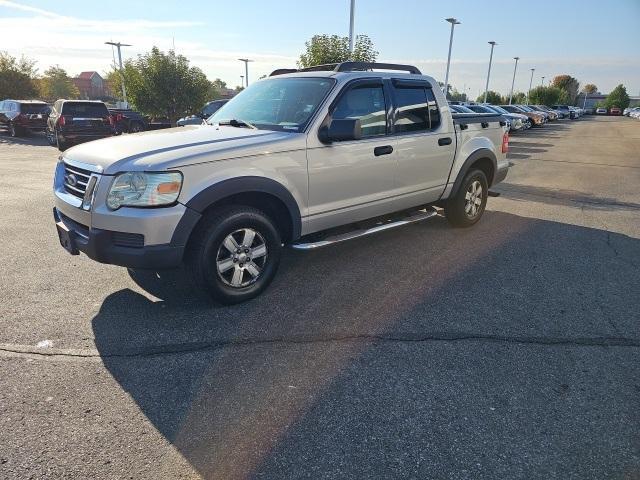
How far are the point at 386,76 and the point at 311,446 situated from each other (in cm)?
373

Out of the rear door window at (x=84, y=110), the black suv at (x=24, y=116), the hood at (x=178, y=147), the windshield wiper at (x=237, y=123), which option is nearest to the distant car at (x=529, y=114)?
the rear door window at (x=84, y=110)

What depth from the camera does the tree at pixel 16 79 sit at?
105 ft

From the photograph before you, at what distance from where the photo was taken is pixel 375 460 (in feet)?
7.32

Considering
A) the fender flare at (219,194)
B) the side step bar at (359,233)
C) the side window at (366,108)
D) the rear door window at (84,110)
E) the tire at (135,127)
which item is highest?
the side window at (366,108)

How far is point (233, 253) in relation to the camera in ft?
12.3

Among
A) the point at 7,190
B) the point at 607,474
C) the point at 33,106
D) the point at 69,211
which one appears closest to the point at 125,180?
the point at 69,211

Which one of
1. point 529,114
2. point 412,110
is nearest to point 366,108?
point 412,110

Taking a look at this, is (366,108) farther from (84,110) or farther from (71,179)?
(84,110)

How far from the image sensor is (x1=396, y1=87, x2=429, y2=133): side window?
4.82 meters

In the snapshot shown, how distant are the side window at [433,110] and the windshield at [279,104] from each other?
147cm

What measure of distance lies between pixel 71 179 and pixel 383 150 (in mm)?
2810

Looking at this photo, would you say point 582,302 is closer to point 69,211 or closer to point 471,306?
point 471,306

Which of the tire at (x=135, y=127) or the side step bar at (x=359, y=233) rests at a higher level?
the side step bar at (x=359, y=233)

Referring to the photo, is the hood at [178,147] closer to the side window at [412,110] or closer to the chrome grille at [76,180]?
the chrome grille at [76,180]
